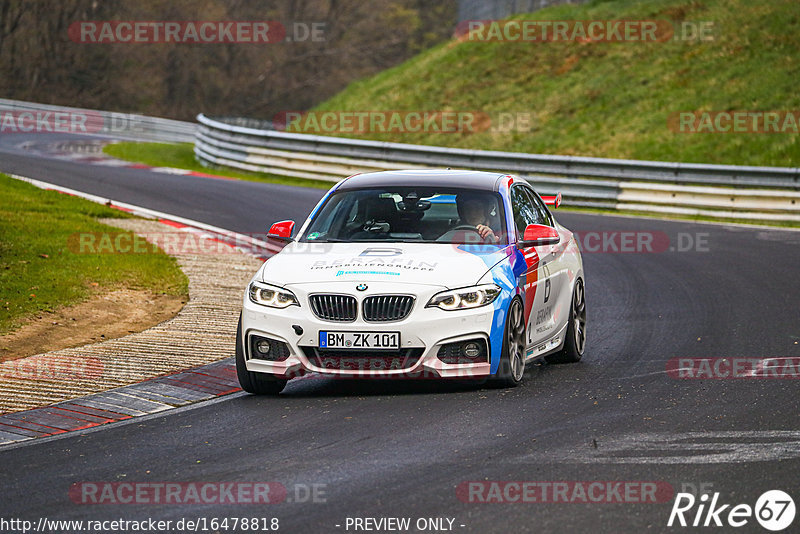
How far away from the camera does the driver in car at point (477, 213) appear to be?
9.30 m

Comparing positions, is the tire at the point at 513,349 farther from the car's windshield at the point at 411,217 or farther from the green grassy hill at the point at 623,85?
the green grassy hill at the point at 623,85

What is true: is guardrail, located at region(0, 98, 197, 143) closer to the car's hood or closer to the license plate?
the car's hood

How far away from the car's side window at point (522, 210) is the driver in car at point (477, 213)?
0.26 meters

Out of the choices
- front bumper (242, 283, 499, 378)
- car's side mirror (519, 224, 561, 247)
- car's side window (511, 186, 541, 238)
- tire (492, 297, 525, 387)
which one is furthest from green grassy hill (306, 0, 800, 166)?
front bumper (242, 283, 499, 378)

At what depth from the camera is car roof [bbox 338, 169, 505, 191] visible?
31.8ft

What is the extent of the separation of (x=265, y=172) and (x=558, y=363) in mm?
18848

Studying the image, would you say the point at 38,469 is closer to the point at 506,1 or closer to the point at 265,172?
the point at 265,172

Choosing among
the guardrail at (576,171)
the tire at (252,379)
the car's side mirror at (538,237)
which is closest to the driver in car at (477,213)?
the car's side mirror at (538,237)

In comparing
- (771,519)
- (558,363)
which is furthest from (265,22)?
(771,519)

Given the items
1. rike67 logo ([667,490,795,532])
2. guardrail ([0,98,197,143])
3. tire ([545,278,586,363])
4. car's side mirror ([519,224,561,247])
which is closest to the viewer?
rike67 logo ([667,490,795,532])

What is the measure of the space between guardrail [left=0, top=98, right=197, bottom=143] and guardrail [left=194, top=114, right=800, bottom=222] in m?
9.47

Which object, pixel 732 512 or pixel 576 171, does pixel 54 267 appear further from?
pixel 576 171

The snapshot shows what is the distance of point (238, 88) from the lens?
63562mm

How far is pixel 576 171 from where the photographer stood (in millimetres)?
24234
